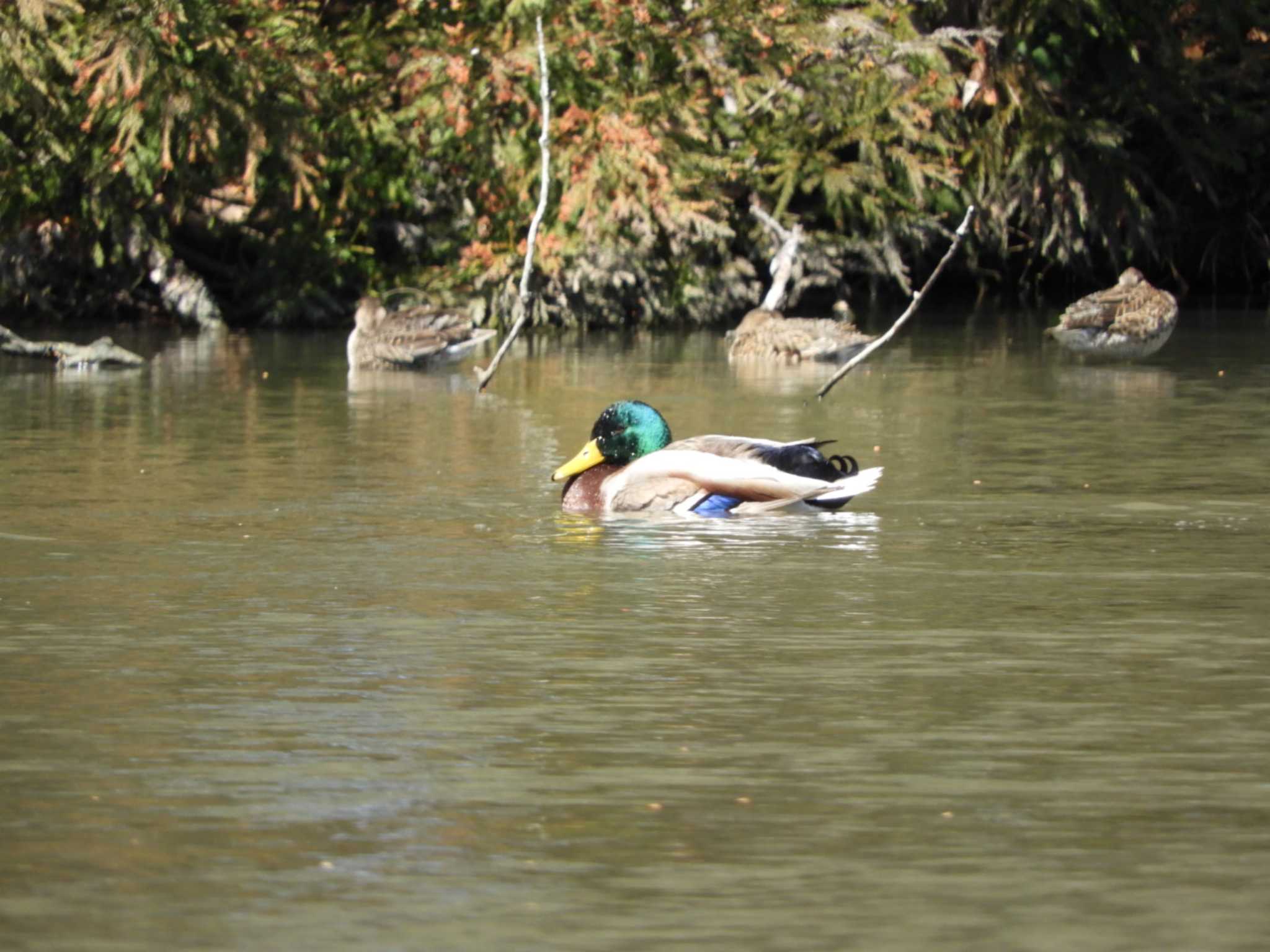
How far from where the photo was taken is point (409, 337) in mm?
20562

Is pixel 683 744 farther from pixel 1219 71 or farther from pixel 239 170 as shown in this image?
pixel 1219 71

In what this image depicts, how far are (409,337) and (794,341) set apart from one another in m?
3.42

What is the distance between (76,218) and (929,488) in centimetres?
1477

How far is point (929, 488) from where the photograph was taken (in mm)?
11859

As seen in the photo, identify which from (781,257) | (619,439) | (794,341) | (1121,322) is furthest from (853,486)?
(781,257)

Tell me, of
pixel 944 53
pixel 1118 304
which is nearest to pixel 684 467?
pixel 1118 304

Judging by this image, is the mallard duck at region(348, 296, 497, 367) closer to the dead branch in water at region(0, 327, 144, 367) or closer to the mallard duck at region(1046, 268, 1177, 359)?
the dead branch in water at region(0, 327, 144, 367)

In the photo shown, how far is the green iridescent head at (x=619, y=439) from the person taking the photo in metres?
11.4

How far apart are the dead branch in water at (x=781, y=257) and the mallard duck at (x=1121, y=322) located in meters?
4.00

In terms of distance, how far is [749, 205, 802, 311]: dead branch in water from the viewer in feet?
85.5

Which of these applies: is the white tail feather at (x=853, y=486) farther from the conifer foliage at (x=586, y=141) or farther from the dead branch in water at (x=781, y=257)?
the dead branch in water at (x=781, y=257)

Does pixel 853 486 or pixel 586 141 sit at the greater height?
pixel 586 141

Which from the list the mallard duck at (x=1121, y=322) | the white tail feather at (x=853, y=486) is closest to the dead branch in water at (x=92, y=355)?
the mallard duck at (x=1121, y=322)

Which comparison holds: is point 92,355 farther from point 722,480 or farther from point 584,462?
point 722,480
